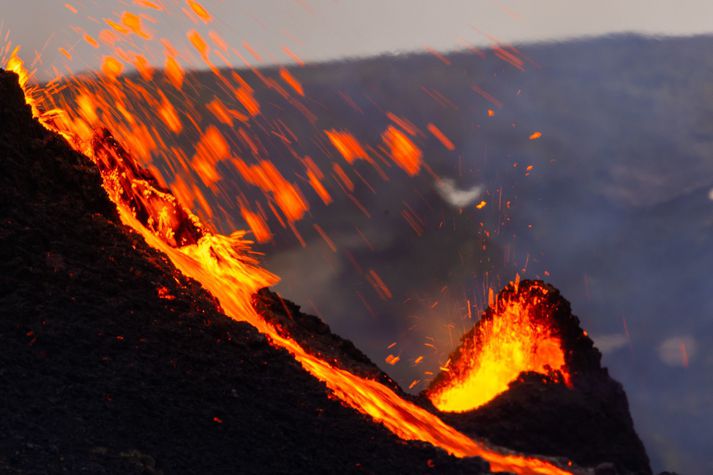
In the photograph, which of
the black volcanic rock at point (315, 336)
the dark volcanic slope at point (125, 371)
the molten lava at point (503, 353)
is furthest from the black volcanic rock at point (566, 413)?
the dark volcanic slope at point (125, 371)

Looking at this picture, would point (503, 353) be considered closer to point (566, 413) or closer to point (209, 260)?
point (566, 413)

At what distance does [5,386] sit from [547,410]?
13641 mm

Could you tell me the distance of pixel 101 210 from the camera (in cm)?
1217

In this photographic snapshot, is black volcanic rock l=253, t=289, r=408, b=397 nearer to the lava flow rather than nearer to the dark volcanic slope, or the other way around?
the lava flow

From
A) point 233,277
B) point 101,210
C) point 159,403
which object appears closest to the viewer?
point 159,403

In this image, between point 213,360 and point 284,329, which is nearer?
point 213,360

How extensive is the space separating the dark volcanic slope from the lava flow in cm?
169

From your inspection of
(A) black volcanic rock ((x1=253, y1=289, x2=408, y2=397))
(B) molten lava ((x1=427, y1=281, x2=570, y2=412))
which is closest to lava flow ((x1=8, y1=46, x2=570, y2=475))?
(A) black volcanic rock ((x1=253, y1=289, x2=408, y2=397))

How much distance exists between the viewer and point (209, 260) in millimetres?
15383

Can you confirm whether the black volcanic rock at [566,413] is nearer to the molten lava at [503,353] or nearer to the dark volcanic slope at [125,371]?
the molten lava at [503,353]

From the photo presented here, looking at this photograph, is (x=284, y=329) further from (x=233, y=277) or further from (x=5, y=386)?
(x=5, y=386)

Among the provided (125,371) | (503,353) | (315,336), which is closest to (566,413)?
(503,353)

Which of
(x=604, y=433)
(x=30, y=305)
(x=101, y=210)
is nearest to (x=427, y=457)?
(x=30, y=305)

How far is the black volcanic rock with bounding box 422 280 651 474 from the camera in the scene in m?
18.2
